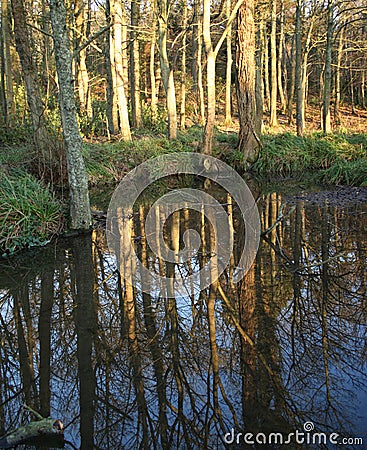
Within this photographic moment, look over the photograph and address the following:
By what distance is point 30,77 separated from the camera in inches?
374

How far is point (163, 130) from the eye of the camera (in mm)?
18453

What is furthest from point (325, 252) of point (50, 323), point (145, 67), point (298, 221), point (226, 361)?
point (145, 67)

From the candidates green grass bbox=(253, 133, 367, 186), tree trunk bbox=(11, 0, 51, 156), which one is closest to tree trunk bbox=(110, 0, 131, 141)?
green grass bbox=(253, 133, 367, 186)

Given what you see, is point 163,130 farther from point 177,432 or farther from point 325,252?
point 177,432

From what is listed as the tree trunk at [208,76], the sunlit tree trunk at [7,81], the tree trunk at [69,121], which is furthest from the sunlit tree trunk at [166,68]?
the tree trunk at [69,121]

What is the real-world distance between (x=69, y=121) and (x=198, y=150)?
7.21 meters

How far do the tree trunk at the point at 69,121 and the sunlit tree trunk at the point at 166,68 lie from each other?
8.29 meters

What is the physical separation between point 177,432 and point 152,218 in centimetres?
626
